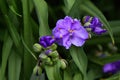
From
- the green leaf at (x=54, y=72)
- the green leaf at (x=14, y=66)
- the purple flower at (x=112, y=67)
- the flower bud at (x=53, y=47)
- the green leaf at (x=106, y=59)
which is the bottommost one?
the purple flower at (x=112, y=67)

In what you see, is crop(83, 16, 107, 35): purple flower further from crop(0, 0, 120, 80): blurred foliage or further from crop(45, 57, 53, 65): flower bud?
crop(45, 57, 53, 65): flower bud

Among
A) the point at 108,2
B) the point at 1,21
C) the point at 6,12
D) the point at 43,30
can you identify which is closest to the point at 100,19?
the point at 43,30

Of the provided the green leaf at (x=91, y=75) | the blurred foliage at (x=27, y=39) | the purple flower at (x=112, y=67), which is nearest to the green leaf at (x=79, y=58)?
the blurred foliage at (x=27, y=39)

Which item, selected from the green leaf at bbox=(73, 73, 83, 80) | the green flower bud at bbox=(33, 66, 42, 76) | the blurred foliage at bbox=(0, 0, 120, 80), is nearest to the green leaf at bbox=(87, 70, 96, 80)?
the blurred foliage at bbox=(0, 0, 120, 80)

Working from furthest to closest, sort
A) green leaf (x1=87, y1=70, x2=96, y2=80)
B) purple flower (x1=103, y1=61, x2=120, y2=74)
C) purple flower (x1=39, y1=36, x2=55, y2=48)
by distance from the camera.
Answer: purple flower (x1=103, y1=61, x2=120, y2=74)
green leaf (x1=87, y1=70, x2=96, y2=80)
purple flower (x1=39, y1=36, x2=55, y2=48)

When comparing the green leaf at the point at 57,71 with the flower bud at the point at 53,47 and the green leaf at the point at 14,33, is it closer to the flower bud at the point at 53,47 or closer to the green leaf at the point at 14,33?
the flower bud at the point at 53,47

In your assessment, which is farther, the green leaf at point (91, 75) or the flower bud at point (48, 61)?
the green leaf at point (91, 75)

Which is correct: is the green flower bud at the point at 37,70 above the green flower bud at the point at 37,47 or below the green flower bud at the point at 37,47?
below
